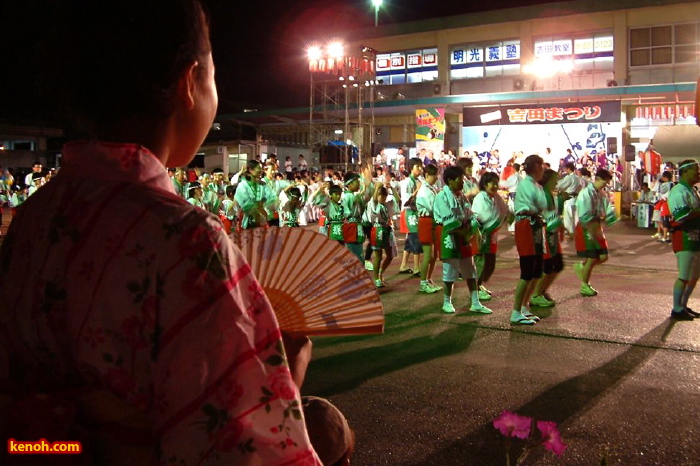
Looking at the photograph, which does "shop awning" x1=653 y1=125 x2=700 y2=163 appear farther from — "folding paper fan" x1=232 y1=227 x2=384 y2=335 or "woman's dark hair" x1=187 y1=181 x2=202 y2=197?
"folding paper fan" x1=232 y1=227 x2=384 y2=335

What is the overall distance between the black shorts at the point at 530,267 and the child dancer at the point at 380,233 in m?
3.01

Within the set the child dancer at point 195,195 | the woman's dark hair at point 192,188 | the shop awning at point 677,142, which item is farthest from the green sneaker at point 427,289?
the shop awning at point 677,142

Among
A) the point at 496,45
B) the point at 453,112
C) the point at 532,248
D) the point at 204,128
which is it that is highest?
the point at 496,45

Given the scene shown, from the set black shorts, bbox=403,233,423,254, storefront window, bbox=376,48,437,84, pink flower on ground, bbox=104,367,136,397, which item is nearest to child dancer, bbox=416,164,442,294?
black shorts, bbox=403,233,423,254

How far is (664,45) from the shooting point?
24203 mm

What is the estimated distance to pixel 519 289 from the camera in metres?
7.15

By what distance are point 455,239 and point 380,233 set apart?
7.93 ft

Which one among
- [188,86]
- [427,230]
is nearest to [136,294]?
[188,86]

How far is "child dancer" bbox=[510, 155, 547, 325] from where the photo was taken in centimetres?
718

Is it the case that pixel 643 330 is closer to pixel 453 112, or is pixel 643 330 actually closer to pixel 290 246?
pixel 290 246

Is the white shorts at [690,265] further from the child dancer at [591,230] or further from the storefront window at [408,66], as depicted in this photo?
the storefront window at [408,66]

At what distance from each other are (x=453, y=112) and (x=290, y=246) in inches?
1034

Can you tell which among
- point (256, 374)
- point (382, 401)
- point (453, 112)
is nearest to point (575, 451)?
point (382, 401)

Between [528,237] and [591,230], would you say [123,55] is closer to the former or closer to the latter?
[528,237]
